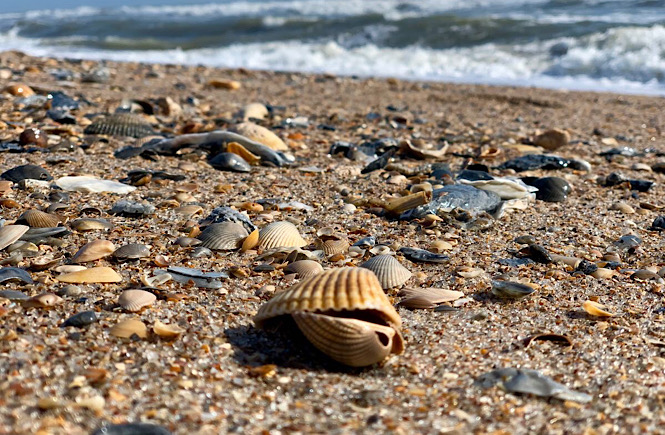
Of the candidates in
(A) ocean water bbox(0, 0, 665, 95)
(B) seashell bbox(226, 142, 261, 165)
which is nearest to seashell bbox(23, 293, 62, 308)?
(B) seashell bbox(226, 142, 261, 165)

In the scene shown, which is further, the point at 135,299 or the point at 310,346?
the point at 135,299

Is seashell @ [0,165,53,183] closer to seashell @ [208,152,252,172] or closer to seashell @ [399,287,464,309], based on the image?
seashell @ [208,152,252,172]

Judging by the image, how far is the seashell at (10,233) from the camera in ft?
7.82

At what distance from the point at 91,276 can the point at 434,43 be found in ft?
37.7

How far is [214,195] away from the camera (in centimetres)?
330

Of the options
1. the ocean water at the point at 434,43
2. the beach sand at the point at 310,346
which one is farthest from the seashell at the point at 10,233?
the ocean water at the point at 434,43

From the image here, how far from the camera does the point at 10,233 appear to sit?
2434 millimetres

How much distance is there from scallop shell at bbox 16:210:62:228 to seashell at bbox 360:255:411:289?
51.2 inches

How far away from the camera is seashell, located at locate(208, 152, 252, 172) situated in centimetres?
374

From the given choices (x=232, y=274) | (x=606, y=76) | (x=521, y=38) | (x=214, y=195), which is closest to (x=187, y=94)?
(x=214, y=195)

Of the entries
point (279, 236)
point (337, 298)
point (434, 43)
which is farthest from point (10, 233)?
point (434, 43)

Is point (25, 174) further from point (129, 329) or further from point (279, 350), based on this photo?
point (279, 350)

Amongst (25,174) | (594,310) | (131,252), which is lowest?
(594,310)

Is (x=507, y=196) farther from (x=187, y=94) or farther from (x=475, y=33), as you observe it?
(x=475, y=33)
